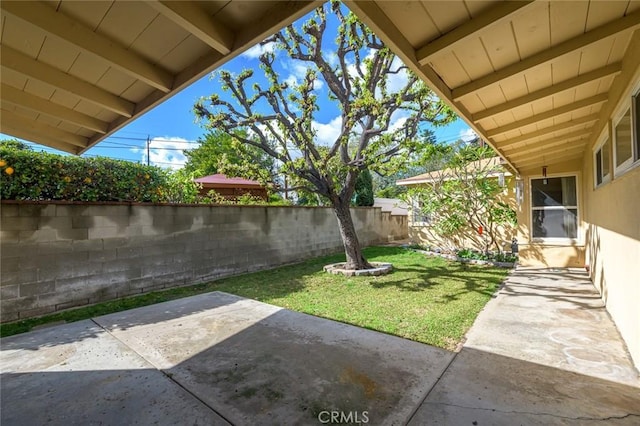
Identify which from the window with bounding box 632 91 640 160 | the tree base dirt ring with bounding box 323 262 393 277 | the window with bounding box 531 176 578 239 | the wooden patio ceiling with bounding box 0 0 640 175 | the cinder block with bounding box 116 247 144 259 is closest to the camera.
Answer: the wooden patio ceiling with bounding box 0 0 640 175

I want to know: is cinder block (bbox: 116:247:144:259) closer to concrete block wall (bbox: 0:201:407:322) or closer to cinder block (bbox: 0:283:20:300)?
concrete block wall (bbox: 0:201:407:322)

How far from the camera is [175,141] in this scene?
28578 mm

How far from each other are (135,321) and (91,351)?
893 mm

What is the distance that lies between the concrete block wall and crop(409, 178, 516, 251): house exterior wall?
5.53 metres

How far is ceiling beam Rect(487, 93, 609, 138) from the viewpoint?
3648 millimetres

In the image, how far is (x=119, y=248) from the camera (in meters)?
5.09

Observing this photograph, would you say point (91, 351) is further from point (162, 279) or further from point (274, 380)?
point (162, 279)

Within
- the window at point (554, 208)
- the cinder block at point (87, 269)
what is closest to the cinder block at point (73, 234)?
the cinder block at point (87, 269)

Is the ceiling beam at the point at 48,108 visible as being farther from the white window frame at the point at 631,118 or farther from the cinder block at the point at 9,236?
the white window frame at the point at 631,118

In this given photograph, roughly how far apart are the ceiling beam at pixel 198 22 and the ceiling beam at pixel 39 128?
274cm

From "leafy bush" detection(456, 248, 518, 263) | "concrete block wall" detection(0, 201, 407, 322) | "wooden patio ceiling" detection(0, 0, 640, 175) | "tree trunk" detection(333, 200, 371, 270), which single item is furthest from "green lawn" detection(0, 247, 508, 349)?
"wooden patio ceiling" detection(0, 0, 640, 175)

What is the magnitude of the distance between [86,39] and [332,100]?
5.63 m

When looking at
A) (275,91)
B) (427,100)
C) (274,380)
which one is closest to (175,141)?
(275,91)

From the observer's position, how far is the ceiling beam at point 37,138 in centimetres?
353
